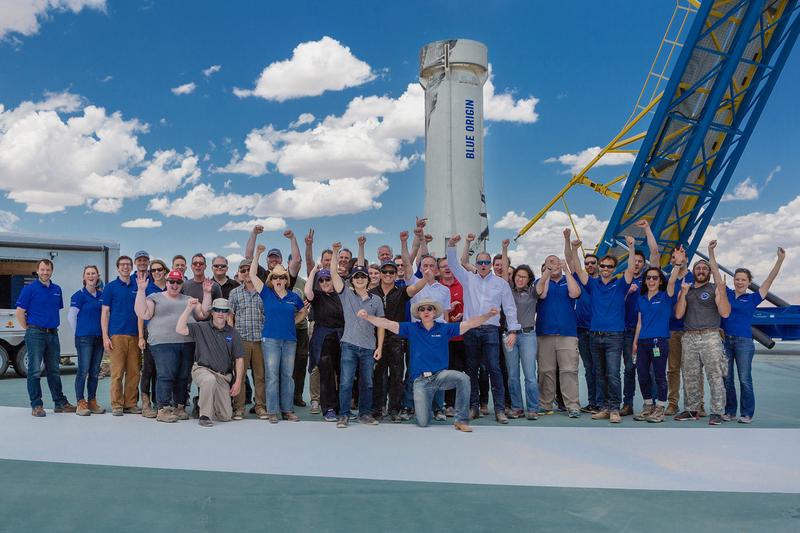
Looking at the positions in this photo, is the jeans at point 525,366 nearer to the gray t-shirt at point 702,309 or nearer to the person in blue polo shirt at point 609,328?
the person in blue polo shirt at point 609,328

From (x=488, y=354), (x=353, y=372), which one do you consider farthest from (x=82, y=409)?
(x=488, y=354)

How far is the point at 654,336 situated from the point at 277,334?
3697 mm

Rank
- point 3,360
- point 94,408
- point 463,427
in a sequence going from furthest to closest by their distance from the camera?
point 3,360, point 94,408, point 463,427

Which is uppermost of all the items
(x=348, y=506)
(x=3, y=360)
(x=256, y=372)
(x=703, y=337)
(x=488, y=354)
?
(x=703, y=337)

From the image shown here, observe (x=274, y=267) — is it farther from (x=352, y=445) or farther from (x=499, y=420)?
(x=499, y=420)

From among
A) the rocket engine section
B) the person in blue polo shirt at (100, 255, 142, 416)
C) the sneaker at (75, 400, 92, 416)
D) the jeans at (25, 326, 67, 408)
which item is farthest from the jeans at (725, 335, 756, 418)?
the jeans at (25, 326, 67, 408)

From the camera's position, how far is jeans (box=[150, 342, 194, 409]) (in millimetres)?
6500

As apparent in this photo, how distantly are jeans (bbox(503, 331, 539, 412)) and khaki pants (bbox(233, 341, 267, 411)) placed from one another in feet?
8.27

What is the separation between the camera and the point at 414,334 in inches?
242

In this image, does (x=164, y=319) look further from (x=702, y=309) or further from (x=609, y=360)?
(x=702, y=309)

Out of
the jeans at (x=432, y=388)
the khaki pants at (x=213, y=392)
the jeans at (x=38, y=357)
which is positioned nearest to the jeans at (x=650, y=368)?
the jeans at (x=432, y=388)

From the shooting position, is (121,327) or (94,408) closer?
(121,327)

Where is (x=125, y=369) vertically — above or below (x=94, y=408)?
above

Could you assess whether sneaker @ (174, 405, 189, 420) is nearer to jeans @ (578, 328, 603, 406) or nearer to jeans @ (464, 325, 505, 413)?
jeans @ (464, 325, 505, 413)
